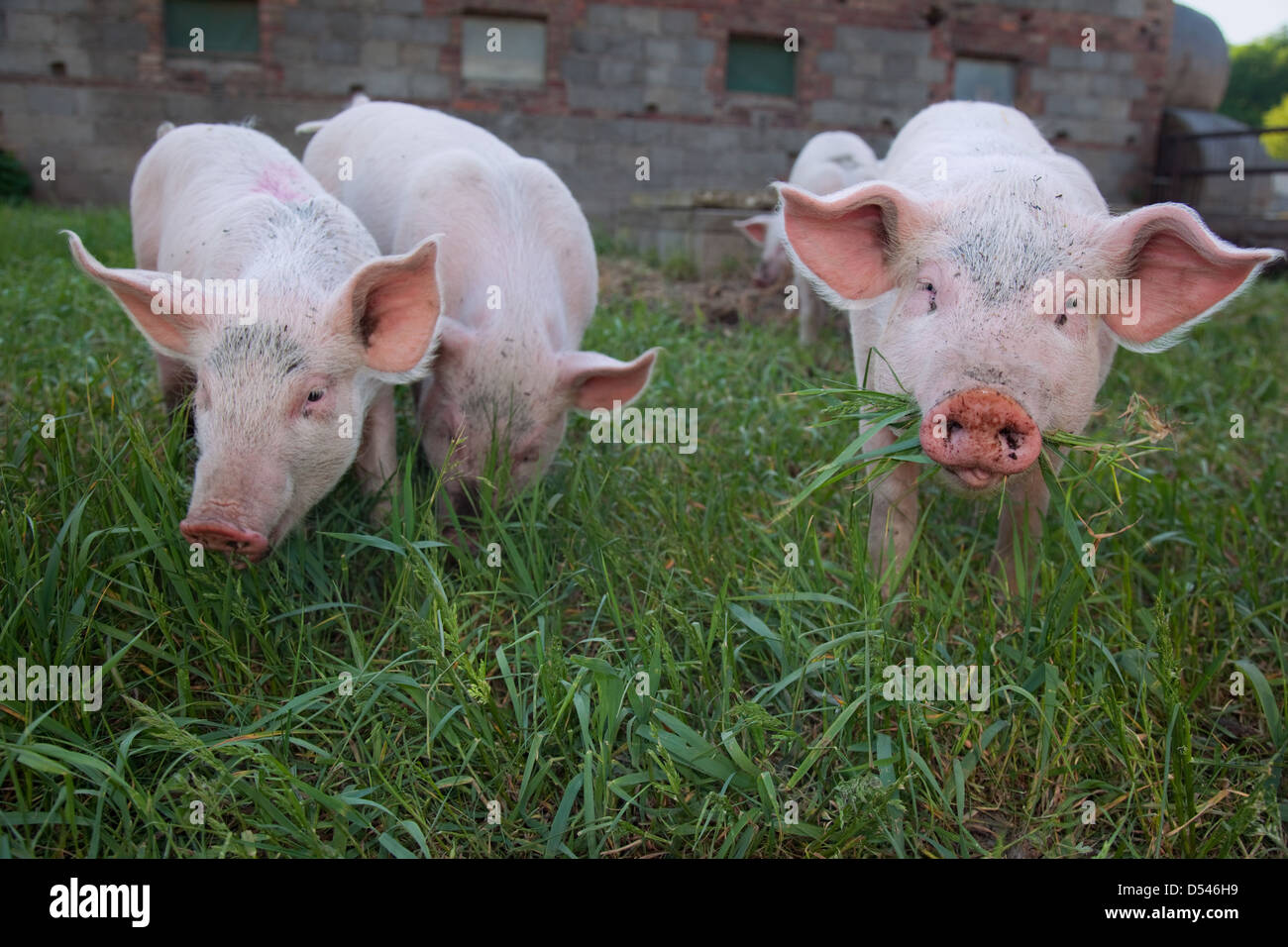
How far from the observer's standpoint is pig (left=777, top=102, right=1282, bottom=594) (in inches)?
96.3

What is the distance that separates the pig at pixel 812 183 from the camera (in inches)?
268

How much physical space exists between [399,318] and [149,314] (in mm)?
733

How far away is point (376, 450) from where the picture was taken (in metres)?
3.44

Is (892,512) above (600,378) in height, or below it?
below

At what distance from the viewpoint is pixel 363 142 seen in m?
4.69

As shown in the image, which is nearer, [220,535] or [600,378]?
[220,535]

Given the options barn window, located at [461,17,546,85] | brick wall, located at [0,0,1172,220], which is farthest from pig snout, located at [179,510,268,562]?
barn window, located at [461,17,546,85]

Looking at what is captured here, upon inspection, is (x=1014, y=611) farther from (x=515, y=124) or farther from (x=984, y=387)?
(x=515, y=124)

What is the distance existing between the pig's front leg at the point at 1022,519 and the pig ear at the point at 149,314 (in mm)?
2508

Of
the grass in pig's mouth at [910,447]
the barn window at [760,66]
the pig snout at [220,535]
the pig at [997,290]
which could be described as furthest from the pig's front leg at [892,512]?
the barn window at [760,66]

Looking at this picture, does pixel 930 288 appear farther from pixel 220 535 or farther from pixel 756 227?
pixel 756 227

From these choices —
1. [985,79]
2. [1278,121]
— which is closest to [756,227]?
[985,79]

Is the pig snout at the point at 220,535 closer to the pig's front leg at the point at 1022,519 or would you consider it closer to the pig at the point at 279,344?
the pig at the point at 279,344
